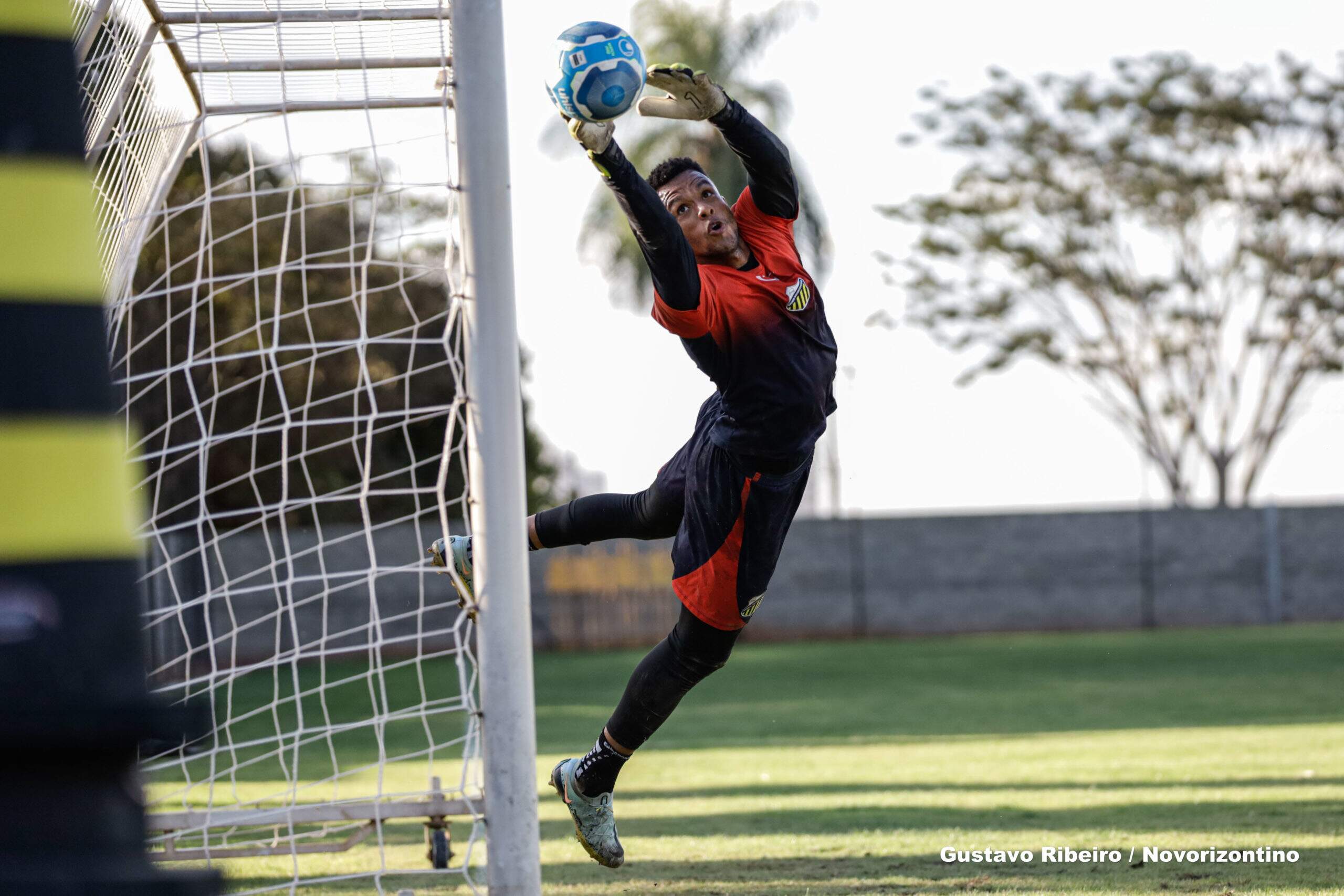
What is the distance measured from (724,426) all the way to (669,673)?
80 centimetres

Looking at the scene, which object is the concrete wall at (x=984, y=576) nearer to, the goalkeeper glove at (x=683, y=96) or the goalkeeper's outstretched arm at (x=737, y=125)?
the goalkeeper's outstretched arm at (x=737, y=125)

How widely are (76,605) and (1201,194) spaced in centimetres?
2767

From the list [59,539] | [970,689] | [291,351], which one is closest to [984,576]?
[970,689]

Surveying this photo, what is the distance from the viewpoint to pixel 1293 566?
25.1 meters

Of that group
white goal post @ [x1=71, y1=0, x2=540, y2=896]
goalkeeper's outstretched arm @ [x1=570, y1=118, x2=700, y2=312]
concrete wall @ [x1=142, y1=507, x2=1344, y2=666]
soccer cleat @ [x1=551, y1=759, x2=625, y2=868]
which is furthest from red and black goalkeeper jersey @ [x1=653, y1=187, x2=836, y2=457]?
concrete wall @ [x1=142, y1=507, x2=1344, y2=666]

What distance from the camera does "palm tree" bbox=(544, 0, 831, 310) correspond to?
2841cm

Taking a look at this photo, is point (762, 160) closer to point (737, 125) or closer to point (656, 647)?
point (737, 125)

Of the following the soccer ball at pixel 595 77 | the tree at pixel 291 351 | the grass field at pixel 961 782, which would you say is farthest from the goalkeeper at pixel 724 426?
the tree at pixel 291 351

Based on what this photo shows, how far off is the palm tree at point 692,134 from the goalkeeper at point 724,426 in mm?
23901

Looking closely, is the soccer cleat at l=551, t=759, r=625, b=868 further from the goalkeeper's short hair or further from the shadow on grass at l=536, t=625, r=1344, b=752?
the shadow on grass at l=536, t=625, r=1344, b=752

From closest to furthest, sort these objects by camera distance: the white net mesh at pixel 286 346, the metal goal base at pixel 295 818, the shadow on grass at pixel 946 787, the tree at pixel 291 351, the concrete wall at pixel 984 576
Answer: the metal goal base at pixel 295 818 → the white net mesh at pixel 286 346 → the shadow on grass at pixel 946 787 → the tree at pixel 291 351 → the concrete wall at pixel 984 576

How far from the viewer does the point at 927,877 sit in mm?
4801

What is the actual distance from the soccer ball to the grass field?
277 centimetres

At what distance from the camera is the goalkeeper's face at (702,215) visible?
13.5 ft
